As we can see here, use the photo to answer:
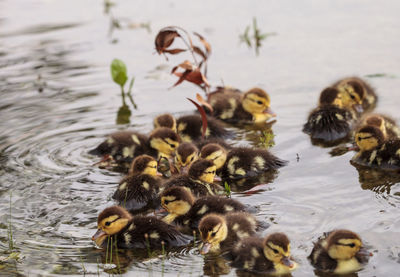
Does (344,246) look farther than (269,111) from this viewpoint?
No

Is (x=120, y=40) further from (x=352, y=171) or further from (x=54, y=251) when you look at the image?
(x=54, y=251)

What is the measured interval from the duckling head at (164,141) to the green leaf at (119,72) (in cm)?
158

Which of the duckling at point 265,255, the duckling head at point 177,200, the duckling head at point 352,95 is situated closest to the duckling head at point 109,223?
the duckling head at point 177,200

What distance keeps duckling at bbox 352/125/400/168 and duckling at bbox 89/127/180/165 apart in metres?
1.44

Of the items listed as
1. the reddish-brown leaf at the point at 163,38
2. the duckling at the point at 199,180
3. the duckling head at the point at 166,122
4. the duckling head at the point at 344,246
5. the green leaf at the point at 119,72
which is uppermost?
the reddish-brown leaf at the point at 163,38

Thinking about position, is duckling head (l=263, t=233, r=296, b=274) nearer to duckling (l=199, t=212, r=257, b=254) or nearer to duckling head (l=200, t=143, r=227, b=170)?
duckling (l=199, t=212, r=257, b=254)

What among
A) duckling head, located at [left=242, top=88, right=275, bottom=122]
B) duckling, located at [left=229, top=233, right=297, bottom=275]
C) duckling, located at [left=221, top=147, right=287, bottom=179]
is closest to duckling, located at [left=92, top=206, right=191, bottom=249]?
duckling, located at [left=229, top=233, right=297, bottom=275]

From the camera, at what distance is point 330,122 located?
6.85 m

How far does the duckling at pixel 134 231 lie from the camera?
4.86 metres

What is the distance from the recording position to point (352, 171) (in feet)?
19.7

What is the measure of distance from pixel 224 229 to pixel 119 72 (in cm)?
348

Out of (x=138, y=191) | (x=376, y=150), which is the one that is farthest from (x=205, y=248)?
(x=376, y=150)

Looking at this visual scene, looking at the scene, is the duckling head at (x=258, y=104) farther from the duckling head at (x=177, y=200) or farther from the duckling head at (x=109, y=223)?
the duckling head at (x=109, y=223)

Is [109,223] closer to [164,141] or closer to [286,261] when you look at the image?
[286,261]
